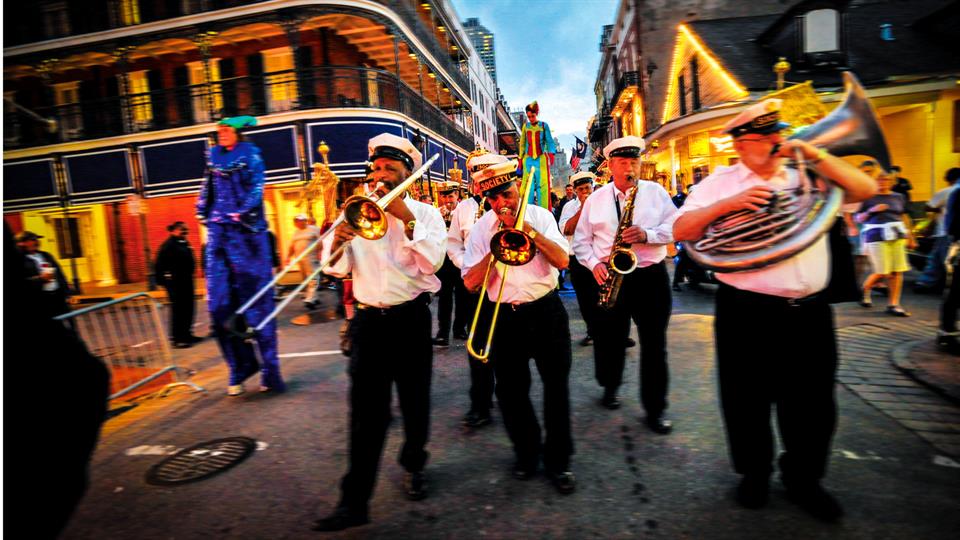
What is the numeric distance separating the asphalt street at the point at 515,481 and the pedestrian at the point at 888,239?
125 inches

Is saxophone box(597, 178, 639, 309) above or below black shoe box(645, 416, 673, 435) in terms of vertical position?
above

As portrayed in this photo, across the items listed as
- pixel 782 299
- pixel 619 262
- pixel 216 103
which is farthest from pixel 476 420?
pixel 216 103

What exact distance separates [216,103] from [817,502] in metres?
20.3

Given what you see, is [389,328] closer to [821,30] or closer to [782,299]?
[782,299]

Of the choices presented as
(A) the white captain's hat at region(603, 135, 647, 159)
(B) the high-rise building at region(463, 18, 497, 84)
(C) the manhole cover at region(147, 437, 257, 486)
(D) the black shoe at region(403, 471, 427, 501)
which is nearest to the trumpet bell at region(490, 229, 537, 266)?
(D) the black shoe at region(403, 471, 427, 501)

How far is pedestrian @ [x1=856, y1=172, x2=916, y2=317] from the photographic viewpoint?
7.14m

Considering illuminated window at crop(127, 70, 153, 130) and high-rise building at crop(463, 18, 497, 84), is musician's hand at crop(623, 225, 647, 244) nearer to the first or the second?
illuminated window at crop(127, 70, 153, 130)

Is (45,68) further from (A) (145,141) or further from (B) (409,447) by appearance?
(B) (409,447)

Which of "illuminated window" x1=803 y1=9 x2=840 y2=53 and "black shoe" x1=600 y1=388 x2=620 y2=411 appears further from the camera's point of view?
"illuminated window" x1=803 y1=9 x2=840 y2=53

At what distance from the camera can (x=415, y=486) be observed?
319cm

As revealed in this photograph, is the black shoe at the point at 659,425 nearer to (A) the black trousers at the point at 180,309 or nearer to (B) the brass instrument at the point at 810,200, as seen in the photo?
(B) the brass instrument at the point at 810,200

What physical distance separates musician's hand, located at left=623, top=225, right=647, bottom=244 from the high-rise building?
11204cm

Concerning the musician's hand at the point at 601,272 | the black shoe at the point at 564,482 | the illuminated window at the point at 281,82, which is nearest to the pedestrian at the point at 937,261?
the musician's hand at the point at 601,272

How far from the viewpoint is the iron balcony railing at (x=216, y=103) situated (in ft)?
55.8
